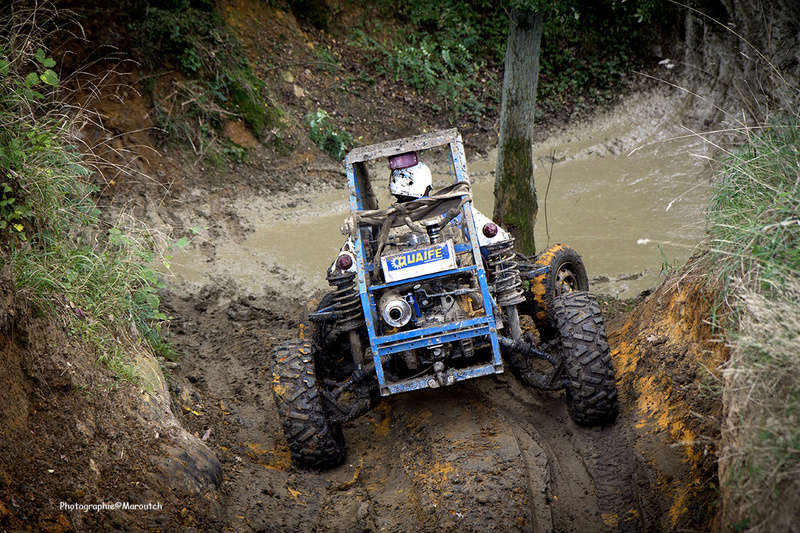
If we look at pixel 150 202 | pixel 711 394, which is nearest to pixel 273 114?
pixel 150 202

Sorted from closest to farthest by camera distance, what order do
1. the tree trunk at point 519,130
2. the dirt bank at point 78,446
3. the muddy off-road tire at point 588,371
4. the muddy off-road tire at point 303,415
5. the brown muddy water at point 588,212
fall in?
the dirt bank at point 78,446
the muddy off-road tire at point 588,371
the muddy off-road tire at point 303,415
the tree trunk at point 519,130
the brown muddy water at point 588,212

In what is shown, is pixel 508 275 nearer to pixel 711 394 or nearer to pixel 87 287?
pixel 711 394

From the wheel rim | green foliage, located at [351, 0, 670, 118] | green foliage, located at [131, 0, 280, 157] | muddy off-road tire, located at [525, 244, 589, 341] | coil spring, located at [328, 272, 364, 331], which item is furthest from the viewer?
green foliage, located at [351, 0, 670, 118]

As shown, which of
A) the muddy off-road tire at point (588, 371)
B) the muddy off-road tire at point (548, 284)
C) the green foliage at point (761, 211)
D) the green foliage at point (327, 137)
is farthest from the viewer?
the green foliage at point (327, 137)

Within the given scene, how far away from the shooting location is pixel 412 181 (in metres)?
5.86

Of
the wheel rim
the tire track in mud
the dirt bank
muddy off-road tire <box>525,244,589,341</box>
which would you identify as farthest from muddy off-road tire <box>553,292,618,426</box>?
the dirt bank

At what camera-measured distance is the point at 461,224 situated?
18.8 feet

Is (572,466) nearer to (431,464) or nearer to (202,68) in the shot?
(431,464)

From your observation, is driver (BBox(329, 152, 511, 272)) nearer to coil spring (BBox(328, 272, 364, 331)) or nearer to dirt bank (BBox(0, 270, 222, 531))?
coil spring (BBox(328, 272, 364, 331))

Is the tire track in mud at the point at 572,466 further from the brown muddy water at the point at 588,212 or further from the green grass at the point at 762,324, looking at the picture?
the brown muddy water at the point at 588,212

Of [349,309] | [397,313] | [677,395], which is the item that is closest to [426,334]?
[397,313]

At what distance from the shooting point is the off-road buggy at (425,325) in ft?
16.7

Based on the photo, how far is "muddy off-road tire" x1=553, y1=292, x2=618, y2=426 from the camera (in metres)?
4.95

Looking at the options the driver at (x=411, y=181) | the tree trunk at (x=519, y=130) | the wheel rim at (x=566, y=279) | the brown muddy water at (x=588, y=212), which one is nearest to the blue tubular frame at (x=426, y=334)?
the driver at (x=411, y=181)
